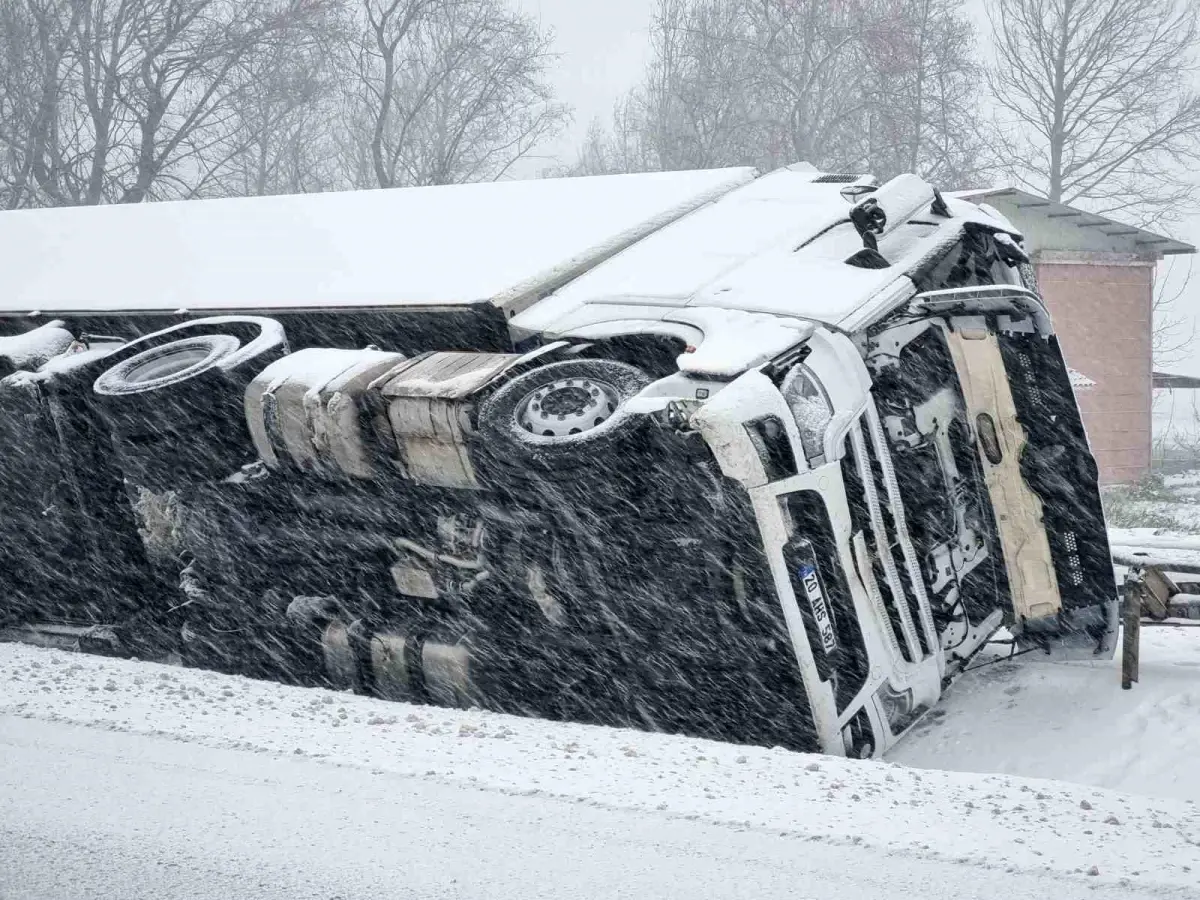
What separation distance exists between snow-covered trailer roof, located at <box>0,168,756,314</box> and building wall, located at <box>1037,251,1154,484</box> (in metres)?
12.9

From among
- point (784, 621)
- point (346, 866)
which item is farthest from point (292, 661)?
point (346, 866)

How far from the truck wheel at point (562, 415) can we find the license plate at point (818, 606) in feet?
2.97

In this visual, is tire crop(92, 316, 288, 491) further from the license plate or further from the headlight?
the license plate

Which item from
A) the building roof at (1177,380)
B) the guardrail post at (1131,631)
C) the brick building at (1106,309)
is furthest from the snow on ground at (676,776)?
the building roof at (1177,380)

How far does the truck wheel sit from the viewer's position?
538 centimetres

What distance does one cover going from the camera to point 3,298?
29.0 feet

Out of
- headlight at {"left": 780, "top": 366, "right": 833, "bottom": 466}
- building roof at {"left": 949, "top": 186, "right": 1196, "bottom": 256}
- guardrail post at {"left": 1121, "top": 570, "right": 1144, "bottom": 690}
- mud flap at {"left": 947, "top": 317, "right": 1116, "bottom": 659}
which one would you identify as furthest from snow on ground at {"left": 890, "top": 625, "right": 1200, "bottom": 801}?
building roof at {"left": 949, "top": 186, "right": 1196, "bottom": 256}

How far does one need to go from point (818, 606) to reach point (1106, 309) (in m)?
16.8

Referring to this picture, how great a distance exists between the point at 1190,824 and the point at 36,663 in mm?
4636

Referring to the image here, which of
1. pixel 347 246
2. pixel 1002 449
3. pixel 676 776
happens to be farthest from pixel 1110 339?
pixel 676 776

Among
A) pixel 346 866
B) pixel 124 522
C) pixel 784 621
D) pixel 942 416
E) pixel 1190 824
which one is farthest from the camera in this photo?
pixel 124 522

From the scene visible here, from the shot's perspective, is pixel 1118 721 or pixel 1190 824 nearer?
pixel 1190 824

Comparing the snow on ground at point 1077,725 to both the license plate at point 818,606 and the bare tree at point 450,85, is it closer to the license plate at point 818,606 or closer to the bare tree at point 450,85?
the license plate at point 818,606

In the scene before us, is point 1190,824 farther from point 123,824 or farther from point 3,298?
point 3,298
